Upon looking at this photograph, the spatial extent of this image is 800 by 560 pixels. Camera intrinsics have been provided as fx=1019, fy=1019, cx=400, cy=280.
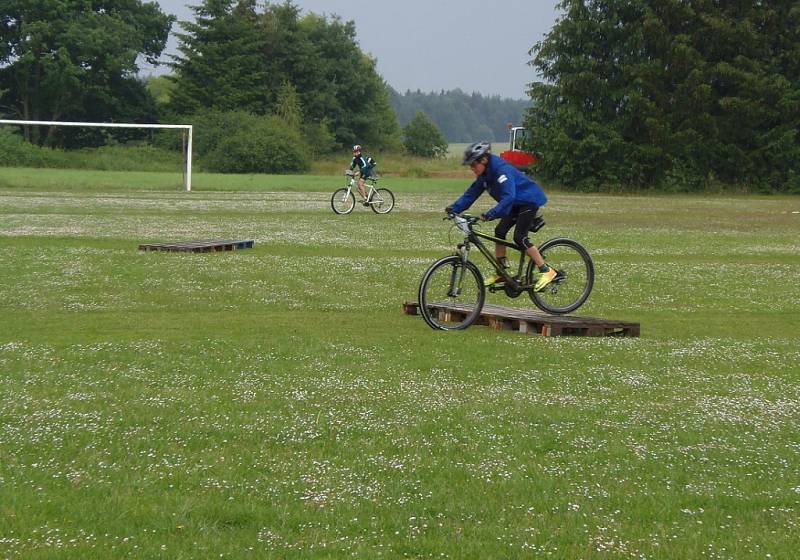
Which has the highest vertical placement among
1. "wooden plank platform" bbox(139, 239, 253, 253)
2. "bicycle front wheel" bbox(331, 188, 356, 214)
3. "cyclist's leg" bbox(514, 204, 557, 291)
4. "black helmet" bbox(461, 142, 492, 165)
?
"black helmet" bbox(461, 142, 492, 165)

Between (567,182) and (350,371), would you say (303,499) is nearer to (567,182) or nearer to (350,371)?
(350,371)

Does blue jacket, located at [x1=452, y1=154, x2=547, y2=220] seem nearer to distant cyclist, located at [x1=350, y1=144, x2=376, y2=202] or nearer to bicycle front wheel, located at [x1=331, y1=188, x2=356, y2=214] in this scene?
distant cyclist, located at [x1=350, y1=144, x2=376, y2=202]

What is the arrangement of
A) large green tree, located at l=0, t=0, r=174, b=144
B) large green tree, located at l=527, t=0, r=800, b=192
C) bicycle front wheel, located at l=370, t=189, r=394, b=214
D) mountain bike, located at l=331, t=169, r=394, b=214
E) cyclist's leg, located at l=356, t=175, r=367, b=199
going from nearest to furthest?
cyclist's leg, located at l=356, t=175, r=367, b=199
mountain bike, located at l=331, t=169, r=394, b=214
bicycle front wheel, located at l=370, t=189, r=394, b=214
large green tree, located at l=527, t=0, r=800, b=192
large green tree, located at l=0, t=0, r=174, b=144

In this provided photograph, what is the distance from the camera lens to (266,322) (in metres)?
11.7

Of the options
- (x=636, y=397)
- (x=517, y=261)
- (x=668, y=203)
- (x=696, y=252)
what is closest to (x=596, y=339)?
(x=517, y=261)

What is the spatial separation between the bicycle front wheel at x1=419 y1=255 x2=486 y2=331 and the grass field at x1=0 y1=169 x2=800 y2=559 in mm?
228

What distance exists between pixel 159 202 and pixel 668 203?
840 inches

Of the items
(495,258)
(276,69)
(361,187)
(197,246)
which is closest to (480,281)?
(495,258)

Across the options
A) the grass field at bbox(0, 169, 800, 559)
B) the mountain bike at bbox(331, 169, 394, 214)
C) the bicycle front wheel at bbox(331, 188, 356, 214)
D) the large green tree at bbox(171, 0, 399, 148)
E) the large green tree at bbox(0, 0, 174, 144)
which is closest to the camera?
the grass field at bbox(0, 169, 800, 559)

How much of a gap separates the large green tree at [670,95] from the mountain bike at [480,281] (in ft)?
137

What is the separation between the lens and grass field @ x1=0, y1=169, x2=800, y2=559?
4887mm

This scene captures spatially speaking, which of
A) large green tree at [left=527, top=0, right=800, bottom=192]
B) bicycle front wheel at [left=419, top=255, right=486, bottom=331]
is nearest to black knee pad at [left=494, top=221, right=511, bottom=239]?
bicycle front wheel at [left=419, top=255, right=486, bottom=331]

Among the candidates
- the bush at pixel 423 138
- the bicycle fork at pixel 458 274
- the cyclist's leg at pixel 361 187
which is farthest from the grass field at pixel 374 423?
the bush at pixel 423 138

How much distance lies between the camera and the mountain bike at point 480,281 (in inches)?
447
